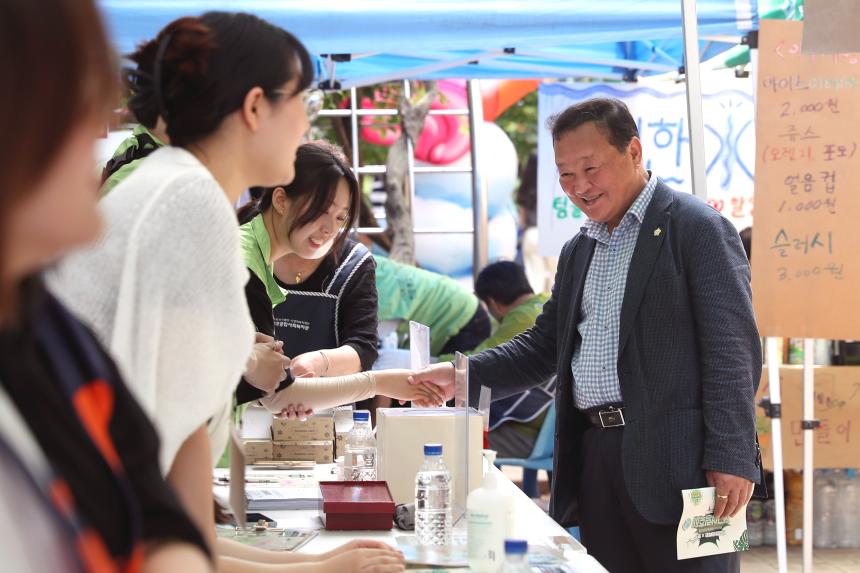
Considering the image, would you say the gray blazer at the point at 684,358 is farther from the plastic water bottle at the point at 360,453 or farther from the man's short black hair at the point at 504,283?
the man's short black hair at the point at 504,283

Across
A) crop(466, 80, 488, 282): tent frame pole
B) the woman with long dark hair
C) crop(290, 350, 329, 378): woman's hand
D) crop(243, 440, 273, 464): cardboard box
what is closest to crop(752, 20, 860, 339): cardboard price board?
crop(290, 350, 329, 378): woman's hand

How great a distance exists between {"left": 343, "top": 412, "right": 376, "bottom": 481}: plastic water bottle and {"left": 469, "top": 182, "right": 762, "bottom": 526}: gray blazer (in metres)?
0.65

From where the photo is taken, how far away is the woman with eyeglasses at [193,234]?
1.24 m

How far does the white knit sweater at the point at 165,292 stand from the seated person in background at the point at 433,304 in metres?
5.00

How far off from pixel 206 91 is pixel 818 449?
4299 millimetres

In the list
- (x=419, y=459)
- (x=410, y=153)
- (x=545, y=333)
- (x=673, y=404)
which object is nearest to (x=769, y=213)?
(x=545, y=333)

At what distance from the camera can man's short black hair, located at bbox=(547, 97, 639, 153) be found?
2.82m

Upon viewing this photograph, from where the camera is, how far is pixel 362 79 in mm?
6254

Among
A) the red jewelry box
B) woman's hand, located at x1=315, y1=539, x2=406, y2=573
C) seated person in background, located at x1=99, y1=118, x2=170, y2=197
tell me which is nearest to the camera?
woman's hand, located at x1=315, y1=539, x2=406, y2=573

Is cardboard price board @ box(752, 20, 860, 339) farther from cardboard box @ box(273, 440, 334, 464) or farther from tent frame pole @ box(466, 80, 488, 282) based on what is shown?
tent frame pole @ box(466, 80, 488, 282)

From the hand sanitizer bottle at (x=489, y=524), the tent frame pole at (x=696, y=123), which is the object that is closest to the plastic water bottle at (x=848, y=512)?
the tent frame pole at (x=696, y=123)

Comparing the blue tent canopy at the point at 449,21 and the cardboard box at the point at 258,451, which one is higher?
the blue tent canopy at the point at 449,21

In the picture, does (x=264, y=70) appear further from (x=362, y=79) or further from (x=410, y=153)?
(x=410, y=153)

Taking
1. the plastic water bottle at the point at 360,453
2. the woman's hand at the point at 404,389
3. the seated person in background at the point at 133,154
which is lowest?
the plastic water bottle at the point at 360,453
